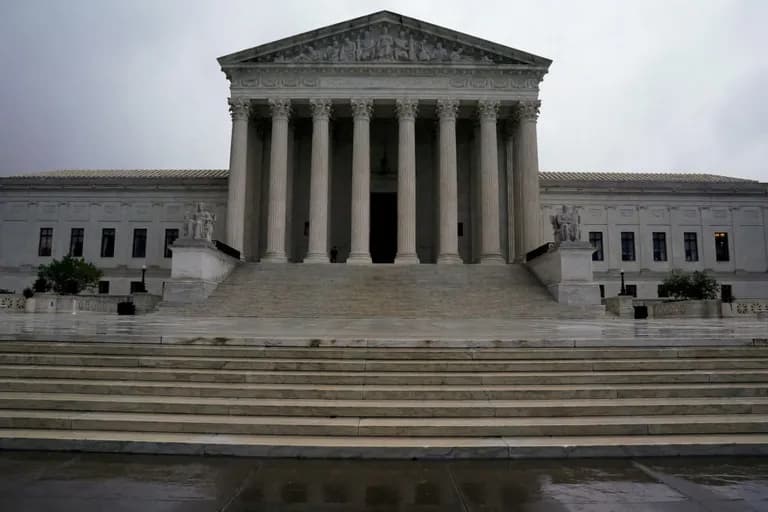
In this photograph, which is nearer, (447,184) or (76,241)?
A: (447,184)

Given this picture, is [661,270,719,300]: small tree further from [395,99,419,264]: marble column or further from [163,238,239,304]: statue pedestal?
[163,238,239,304]: statue pedestal

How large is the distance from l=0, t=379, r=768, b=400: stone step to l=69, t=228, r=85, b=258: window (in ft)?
138

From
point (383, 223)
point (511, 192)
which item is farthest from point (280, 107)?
point (511, 192)

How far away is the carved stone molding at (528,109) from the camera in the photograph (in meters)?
36.3

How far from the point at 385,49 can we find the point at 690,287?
83.0ft

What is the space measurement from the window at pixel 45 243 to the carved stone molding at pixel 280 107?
23603 millimetres

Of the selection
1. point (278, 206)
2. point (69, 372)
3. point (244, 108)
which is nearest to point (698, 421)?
point (69, 372)

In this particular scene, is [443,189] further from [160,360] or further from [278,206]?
[160,360]

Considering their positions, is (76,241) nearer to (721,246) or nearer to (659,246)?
(659,246)

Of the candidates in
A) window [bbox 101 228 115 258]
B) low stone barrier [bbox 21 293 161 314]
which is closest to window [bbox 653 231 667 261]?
low stone barrier [bbox 21 293 161 314]

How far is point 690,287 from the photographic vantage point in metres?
36.1

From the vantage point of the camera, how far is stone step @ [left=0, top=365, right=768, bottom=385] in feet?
26.8

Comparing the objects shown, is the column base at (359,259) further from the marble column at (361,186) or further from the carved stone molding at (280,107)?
the carved stone molding at (280,107)

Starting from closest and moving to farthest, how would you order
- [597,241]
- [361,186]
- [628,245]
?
1. [361,186]
2. [597,241]
3. [628,245]
